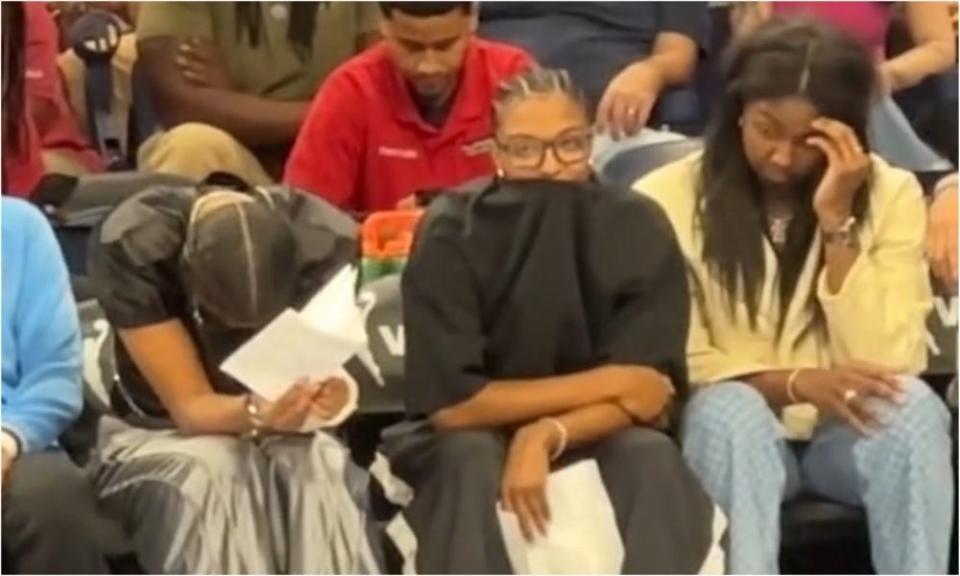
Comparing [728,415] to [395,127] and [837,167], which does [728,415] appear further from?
[395,127]

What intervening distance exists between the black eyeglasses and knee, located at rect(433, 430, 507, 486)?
31cm

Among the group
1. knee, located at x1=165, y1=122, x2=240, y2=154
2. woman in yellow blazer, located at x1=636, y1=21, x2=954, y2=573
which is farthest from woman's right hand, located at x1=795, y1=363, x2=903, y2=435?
knee, located at x1=165, y1=122, x2=240, y2=154

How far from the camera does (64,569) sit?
210 cm

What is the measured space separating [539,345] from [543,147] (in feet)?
0.71

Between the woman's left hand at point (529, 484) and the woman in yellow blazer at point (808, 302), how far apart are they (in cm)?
18

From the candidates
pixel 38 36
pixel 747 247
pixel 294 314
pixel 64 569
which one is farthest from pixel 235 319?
pixel 38 36

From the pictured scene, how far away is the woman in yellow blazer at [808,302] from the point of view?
2.23m

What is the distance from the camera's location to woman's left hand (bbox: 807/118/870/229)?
2.32 meters

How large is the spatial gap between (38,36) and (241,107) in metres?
0.29

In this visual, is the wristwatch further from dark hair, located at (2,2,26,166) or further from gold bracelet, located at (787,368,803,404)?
dark hair, located at (2,2,26,166)

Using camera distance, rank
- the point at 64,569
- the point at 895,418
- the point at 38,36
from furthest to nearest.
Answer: the point at 38,36 < the point at 895,418 < the point at 64,569

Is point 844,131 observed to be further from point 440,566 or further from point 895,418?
point 440,566

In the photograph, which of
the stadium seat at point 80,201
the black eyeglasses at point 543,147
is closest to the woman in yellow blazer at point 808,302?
the black eyeglasses at point 543,147

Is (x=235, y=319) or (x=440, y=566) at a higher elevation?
(x=235, y=319)
